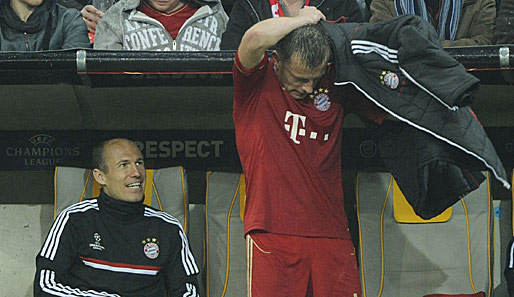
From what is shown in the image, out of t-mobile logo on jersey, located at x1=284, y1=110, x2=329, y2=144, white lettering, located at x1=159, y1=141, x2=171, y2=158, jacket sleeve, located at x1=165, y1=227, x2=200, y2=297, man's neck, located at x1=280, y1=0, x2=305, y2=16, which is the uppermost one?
man's neck, located at x1=280, y1=0, x2=305, y2=16

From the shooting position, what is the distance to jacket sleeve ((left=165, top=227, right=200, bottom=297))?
13.8 ft

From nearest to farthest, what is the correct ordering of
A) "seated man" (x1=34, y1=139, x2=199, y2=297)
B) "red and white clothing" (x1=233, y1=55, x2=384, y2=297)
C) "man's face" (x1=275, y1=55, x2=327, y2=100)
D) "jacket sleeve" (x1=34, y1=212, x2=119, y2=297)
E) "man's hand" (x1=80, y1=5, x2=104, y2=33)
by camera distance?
"man's face" (x1=275, y1=55, x2=327, y2=100)
"red and white clothing" (x1=233, y1=55, x2=384, y2=297)
"jacket sleeve" (x1=34, y1=212, x2=119, y2=297)
"seated man" (x1=34, y1=139, x2=199, y2=297)
"man's hand" (x1=80, y1=5, x2=104, y2=33)

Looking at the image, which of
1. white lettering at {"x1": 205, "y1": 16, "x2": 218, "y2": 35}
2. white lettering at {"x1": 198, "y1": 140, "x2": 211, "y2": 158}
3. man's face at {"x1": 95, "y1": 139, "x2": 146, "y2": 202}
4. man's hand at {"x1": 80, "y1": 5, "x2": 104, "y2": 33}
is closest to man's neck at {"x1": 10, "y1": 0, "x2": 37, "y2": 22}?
man's hand at {"x1": 80, "y1": 5, "x2": 104, "y2": 33}

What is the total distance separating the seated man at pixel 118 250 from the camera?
4.18 m

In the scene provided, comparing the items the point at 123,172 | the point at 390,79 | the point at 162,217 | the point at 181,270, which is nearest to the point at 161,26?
the point at 123,172

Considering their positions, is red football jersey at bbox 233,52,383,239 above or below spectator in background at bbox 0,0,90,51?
below

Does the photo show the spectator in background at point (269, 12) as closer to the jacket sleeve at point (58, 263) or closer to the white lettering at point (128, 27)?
the white lettering at point (128, 27)

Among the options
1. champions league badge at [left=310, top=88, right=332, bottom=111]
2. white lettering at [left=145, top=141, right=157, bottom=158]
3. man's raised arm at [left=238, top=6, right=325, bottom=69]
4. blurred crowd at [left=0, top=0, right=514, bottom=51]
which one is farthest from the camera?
white lettering at [left=145, top=141, right=157, bottom=158]

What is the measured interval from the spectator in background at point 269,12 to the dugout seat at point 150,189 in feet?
2.55

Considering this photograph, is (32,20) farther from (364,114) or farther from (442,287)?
(442,287)

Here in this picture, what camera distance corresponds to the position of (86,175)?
4.70 metres

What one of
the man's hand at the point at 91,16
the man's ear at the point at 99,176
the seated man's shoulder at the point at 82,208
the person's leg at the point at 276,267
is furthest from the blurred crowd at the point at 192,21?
the person's leg at the point at 276,267

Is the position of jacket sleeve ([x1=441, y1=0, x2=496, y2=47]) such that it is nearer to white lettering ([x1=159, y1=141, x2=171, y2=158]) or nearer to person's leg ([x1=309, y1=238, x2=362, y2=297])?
person's leg ([x1=309, y1=238, x2=362, y2=297])

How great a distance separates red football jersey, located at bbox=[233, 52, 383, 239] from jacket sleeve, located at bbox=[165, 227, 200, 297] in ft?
1.92
